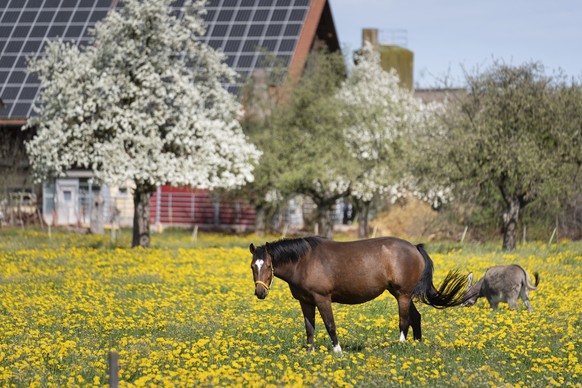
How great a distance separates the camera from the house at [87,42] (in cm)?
5547

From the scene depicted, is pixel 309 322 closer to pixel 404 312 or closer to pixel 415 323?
pixel 404 312

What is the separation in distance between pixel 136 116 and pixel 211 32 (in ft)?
79.7

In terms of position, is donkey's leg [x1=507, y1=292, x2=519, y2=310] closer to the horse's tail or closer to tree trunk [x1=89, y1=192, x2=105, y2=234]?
the horse's tail

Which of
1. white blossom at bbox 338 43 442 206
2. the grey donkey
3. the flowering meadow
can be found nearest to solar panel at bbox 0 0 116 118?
white blossom at bbox 338 43 442 206

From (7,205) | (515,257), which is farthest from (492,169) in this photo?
(7,205)

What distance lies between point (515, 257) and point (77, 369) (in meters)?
20.3

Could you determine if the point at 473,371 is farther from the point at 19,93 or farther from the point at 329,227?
the point at 19,93

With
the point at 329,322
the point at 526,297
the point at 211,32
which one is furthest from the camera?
the point at 211,32

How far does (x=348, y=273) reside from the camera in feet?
49.2

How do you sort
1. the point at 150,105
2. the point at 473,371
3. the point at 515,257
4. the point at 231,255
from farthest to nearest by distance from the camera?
1. the point at 150,105
2. the point at 231,255
3. the point at 515,257
4. the point at 473,371

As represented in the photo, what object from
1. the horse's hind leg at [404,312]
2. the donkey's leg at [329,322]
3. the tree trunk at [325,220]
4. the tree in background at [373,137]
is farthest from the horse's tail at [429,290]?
the tree trunk at [325,220]

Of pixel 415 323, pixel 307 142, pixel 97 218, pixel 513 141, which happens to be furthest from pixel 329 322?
pixel 97 218

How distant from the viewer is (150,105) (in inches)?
1522

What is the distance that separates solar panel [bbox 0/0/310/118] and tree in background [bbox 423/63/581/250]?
19.1 meters
